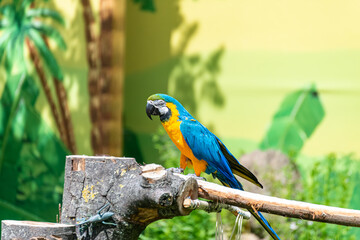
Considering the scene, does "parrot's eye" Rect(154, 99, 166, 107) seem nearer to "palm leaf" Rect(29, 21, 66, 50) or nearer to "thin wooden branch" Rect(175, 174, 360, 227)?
"thin wooden branch" Rect(175, 174, 360, 227)

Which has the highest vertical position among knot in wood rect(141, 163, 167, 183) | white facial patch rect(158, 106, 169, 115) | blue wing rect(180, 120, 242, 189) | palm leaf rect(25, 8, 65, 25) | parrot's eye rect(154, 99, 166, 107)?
palm leaf rect(25, 8, 65, 25)

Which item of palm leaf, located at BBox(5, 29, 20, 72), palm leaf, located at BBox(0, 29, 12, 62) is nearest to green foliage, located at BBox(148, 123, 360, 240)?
palm leaf, located at BBox(5, 29, 20, 72)

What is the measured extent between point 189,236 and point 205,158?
1675mm

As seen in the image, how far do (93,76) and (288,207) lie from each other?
3.43 metres

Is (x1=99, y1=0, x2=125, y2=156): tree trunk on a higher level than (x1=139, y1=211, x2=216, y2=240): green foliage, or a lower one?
higher

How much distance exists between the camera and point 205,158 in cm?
192

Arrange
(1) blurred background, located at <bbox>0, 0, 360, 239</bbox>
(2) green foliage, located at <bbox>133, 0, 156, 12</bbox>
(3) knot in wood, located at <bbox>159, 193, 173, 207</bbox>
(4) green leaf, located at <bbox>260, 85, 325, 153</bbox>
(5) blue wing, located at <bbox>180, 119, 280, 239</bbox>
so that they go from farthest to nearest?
(2) green foliage, located at <bbox>133, 0, 156, 12</bbox> < (4) green leaf, located at <bbox>260, 85, 325, 153</bbox> < (1) blurred background, located at <bbox>0, 0, 360, 239</bbox> < (5) blue wing, located at <bbox>180, 119, 280, 239</bbox> < (3) knot in wood, located at <bbox>159, 193, 173, 207</bbox>

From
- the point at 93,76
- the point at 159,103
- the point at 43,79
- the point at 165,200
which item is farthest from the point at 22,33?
the point at 165,200

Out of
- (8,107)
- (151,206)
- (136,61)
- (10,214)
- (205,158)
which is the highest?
(136,61)

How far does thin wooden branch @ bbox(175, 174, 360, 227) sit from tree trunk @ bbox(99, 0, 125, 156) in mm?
3181

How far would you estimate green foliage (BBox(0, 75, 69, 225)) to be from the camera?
180 inches

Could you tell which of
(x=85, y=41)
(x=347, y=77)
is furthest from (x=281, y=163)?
(x=85, y=41)

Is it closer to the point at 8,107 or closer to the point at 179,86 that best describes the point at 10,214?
the point at 8,107

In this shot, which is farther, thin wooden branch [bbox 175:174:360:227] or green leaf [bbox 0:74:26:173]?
green leaf [bbox 0:74:26:173]
